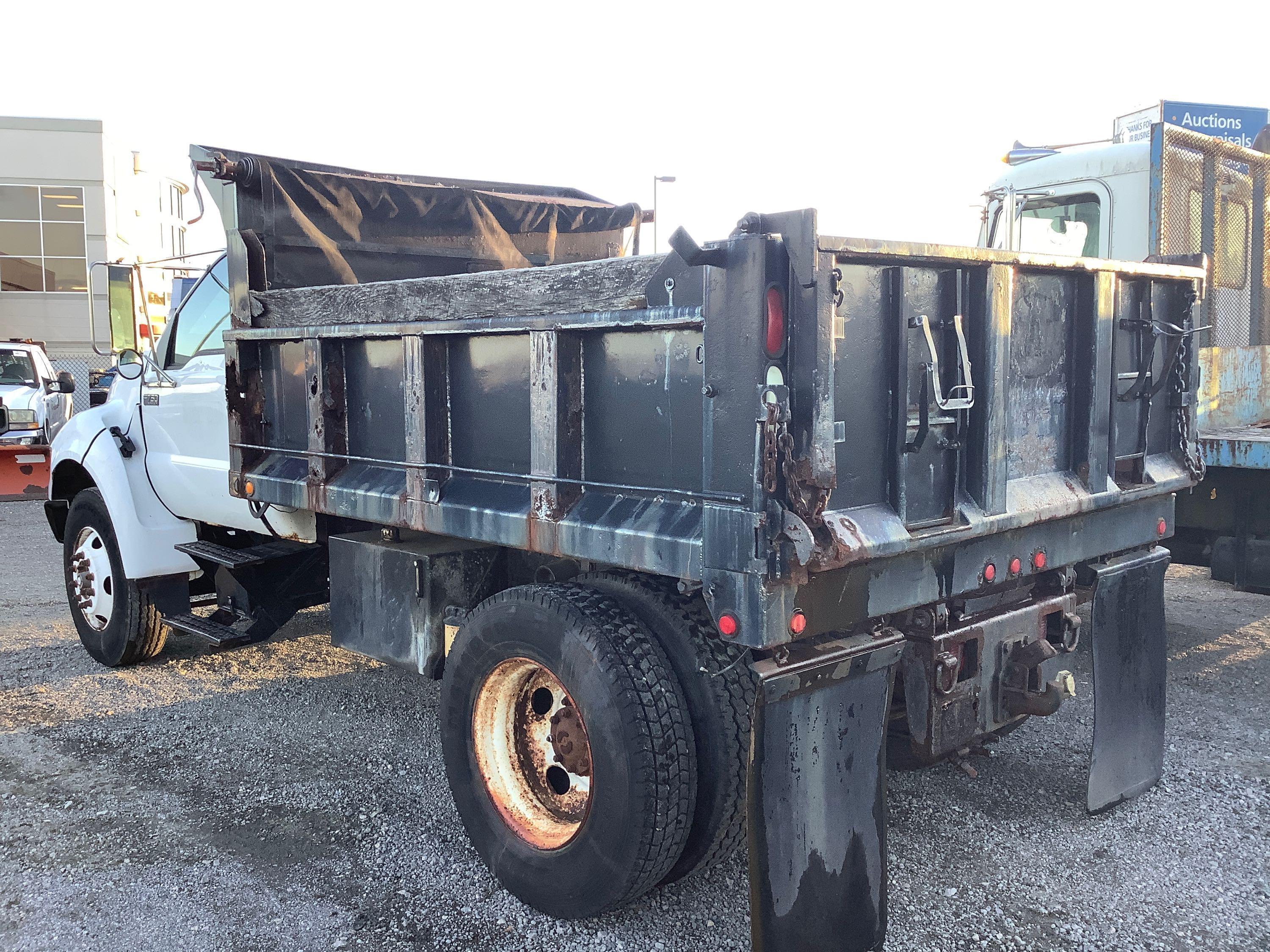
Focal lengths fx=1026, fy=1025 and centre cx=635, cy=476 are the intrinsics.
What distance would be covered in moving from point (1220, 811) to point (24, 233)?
120 feet

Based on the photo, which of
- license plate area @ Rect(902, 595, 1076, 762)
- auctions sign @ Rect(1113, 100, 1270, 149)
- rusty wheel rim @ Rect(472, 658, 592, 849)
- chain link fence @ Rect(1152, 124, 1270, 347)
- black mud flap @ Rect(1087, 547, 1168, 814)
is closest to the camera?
license plate area @ Rect(902, 595, 1076, 762)

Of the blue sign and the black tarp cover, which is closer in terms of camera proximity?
the black tarp cover

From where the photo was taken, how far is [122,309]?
222 inches

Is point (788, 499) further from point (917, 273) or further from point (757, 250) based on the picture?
point (917, 273)

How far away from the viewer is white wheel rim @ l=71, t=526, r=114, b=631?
6.02 meters

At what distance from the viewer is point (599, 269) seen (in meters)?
3.11

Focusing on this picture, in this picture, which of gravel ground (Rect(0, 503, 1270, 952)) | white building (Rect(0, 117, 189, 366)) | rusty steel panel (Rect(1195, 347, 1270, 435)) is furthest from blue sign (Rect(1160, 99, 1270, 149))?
white building (Rect(0, 117, 189, 366))

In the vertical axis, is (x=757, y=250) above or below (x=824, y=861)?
above

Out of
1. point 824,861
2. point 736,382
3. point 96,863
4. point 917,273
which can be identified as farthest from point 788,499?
point 96,863

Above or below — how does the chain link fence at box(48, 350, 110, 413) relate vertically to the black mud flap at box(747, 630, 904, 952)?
above

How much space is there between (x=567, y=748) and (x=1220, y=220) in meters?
5.26

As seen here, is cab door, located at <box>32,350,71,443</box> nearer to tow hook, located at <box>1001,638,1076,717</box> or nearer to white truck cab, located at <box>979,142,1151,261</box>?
white truck cab, located at <box>979,142,1151,261</box>

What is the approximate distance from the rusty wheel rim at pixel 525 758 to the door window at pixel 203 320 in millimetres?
2750

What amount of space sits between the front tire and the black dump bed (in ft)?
6.41
